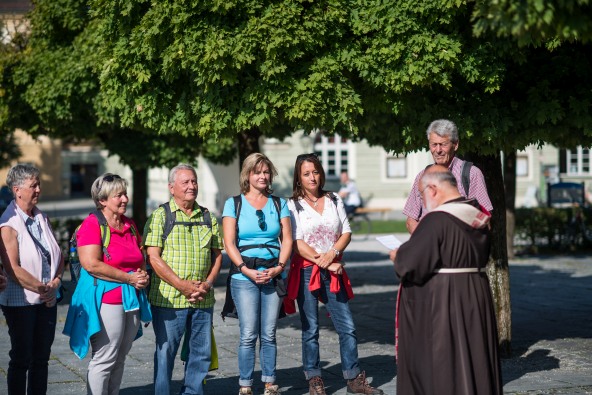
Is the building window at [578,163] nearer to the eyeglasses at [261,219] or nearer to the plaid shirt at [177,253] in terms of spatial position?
the eyeglasses at [261,219]

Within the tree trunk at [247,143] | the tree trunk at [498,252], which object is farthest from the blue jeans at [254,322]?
the tree trunk at [247,143]

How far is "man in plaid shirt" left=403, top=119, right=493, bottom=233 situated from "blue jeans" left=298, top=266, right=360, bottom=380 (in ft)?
3.21

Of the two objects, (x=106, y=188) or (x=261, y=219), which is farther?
(x=261, y=219)

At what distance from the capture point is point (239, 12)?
8.18 metres

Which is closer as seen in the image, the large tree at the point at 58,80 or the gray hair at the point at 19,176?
the gray hair at the point at 19,176

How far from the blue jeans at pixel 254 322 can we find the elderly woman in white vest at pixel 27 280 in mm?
1480

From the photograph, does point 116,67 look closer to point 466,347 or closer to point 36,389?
point 36,389

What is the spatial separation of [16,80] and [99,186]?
872 centimetres

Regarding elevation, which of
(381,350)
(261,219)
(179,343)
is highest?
(261,219)

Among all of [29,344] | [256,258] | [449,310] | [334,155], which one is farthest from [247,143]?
[334,155]

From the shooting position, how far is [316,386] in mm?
7867

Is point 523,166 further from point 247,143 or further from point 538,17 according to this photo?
point 538,17

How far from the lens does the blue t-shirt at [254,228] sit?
770 centimetres

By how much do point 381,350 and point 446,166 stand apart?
3.29 m
